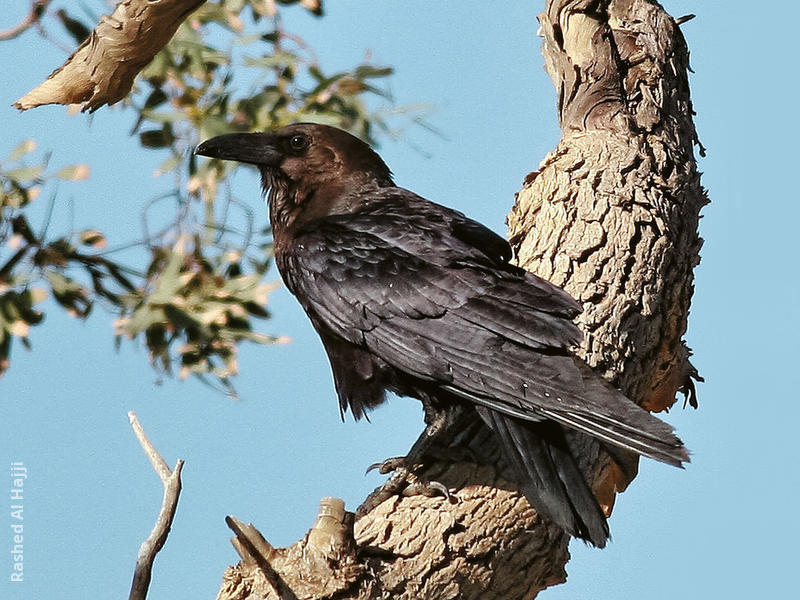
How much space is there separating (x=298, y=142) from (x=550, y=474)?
1842mm

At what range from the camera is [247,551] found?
3.39 meters

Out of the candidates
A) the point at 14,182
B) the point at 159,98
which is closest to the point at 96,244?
the point at 14,182

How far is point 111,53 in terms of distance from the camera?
14.3ft

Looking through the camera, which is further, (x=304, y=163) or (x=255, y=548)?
(x=304, y=163)

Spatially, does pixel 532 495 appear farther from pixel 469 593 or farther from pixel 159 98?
pixel 159 98

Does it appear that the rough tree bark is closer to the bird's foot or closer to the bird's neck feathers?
the bird's foot

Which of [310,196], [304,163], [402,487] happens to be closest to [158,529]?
[402,487]

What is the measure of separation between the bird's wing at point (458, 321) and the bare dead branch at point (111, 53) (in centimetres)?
94

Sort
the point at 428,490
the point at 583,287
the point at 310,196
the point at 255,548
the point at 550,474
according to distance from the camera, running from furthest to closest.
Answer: the point at 310,196 < the point at 583,287 < the point at 428,490 < the point at 550,474 < the point at 255,548

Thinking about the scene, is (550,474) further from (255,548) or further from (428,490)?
(255,548)

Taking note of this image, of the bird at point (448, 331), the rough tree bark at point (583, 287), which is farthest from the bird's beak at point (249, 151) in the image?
the rough tree bark at point (583, 287)

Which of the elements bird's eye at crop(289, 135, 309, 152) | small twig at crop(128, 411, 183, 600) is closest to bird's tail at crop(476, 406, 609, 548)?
small twig at crop(128, 411, 183, 600)

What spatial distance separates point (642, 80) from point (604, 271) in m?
1.13

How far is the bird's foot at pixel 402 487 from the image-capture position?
150 inches
